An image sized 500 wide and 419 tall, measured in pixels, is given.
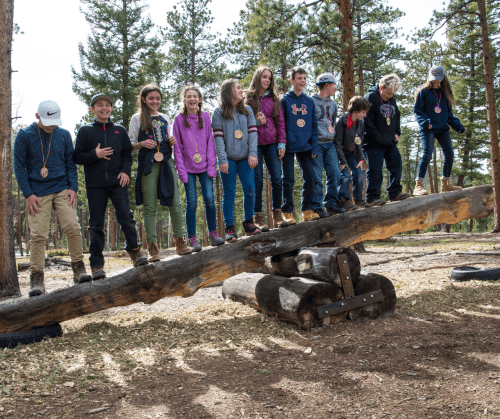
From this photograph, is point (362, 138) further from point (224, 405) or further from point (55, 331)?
point (55, 331)

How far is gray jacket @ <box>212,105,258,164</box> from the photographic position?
534cm

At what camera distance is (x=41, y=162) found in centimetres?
485

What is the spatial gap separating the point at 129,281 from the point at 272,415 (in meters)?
2.73

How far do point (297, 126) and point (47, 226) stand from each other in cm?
376

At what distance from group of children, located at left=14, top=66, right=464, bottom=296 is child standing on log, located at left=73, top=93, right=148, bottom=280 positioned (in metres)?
0.01

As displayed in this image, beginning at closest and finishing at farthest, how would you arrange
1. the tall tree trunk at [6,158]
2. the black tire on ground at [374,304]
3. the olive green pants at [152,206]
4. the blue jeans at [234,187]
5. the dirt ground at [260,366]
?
the dirt ground at [260,366]
the olive green pants at [152,206]
the blue jeans at [234,187]
the black tire on ground at [374,304]
the tall tree trunk at [6,158]

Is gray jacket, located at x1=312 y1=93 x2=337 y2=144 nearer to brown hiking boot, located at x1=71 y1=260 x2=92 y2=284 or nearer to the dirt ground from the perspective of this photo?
the dirt ground

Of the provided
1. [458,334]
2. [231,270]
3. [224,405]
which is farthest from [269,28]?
[224,405]

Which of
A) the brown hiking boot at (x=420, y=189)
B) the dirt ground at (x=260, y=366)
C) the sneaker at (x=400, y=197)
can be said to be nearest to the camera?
the dirt ground at (x=260, y=366)

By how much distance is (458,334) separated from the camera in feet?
15.4

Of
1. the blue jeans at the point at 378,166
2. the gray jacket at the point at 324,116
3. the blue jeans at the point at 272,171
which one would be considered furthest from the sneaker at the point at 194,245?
the blue jeans at the point at 378,166

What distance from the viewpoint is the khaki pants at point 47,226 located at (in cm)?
470

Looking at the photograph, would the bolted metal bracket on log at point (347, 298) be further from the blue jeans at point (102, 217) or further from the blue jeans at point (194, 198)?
the blue jeans at point (102, 217)

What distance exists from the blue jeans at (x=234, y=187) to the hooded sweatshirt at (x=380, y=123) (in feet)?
7.93
